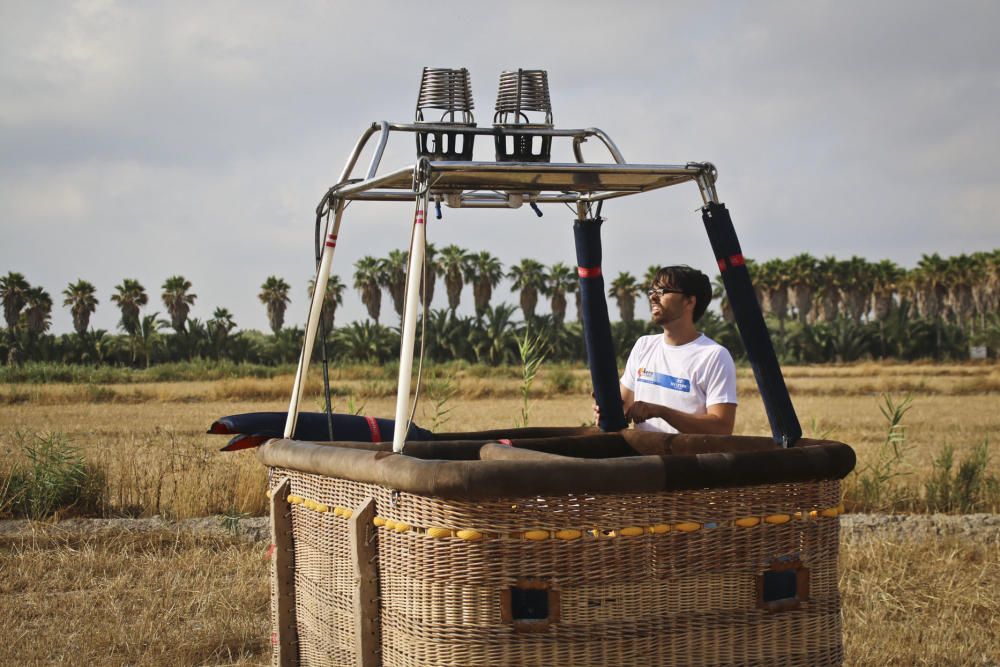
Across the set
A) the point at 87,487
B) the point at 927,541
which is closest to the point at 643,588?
the point at 927,541

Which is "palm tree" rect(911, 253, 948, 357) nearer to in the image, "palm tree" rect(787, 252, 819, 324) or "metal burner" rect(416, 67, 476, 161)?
"palm tree" rect(787, 252, 819, 324)

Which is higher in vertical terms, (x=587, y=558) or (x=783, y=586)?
(x=587, y=558)

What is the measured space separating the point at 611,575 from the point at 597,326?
1907mm

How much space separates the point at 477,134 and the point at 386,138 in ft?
1.03

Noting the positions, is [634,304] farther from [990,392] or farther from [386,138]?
[386,138]

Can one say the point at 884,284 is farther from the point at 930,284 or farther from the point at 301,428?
the point at 301,428

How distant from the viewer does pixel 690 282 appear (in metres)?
5.52

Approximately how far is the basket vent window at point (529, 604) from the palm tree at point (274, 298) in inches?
2753

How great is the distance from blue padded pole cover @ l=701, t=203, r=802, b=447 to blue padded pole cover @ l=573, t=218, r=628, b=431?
1.04 meters

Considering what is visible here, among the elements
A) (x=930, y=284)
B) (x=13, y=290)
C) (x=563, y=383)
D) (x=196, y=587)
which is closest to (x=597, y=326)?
(x=196, y=587)

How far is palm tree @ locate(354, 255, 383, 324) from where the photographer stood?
7125 cm

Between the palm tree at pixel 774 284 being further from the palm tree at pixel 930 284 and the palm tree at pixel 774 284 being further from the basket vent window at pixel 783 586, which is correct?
the basket vent window at pixel 783 586

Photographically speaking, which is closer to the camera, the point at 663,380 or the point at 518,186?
the point at 518,186

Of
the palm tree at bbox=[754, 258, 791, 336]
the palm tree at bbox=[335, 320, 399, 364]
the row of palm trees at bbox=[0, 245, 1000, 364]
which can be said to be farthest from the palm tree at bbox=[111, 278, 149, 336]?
the palm tree at bbox=[754, 258, 791, 336]
